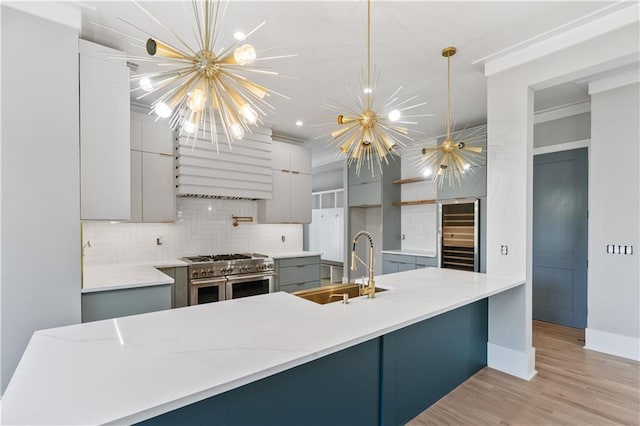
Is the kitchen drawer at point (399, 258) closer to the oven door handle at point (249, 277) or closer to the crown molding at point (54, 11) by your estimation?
the oven door handle at point (249, 277)

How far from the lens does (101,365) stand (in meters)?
1.05

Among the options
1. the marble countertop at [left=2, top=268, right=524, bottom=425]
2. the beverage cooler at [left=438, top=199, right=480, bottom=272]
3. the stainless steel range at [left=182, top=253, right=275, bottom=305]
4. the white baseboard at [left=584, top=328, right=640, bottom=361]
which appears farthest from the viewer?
the beverage cooler at [left=438, top=199, right=480, bottom=272]

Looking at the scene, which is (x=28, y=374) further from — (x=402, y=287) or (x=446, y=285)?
(x=446, y=285)

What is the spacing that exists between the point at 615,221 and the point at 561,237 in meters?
0.84

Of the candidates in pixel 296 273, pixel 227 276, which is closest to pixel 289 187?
pixel 296 273

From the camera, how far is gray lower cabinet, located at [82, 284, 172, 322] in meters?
2.25

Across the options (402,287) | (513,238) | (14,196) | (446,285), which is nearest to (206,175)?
(14,196)

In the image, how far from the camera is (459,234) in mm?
4340

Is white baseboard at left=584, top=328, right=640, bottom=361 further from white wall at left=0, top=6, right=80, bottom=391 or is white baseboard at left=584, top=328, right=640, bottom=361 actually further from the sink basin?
white wall at left=0, top=6, right=80, bottom=391

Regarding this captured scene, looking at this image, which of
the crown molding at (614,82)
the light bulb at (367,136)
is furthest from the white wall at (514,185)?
the light bulb at (367,136)

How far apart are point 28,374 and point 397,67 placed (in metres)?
3.17

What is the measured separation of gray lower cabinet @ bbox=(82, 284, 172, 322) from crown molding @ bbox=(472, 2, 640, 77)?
3.54m

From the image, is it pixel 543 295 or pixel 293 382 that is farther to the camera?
pixel 543 295

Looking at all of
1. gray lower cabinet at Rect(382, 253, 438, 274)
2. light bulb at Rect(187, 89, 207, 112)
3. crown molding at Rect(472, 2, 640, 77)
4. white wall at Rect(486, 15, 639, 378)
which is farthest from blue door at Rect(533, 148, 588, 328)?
light bulb at Rect(187, 89, 207, 112)
